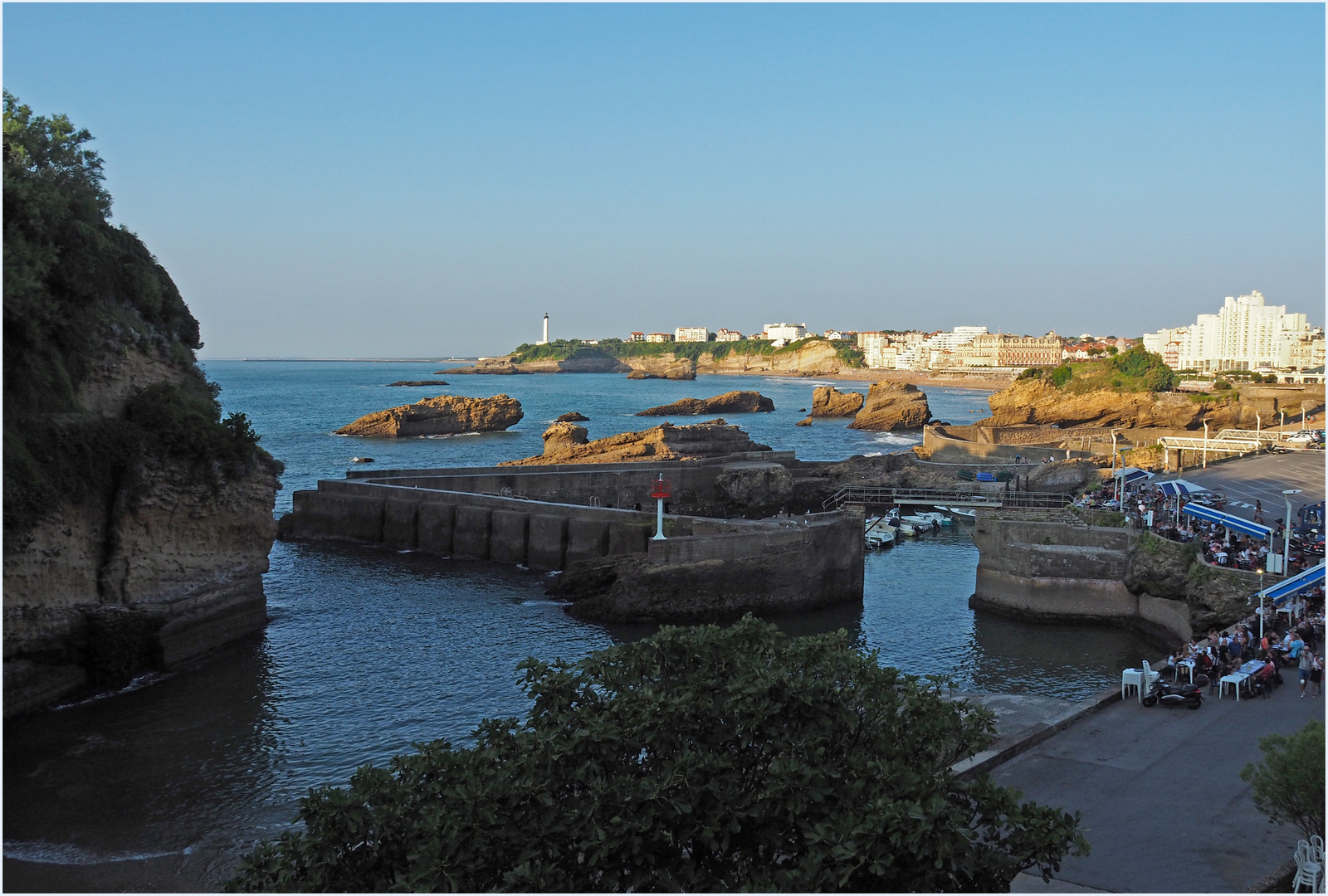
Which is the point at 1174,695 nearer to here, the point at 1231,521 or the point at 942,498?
the point at 1231,521

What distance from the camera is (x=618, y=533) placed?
110 feet

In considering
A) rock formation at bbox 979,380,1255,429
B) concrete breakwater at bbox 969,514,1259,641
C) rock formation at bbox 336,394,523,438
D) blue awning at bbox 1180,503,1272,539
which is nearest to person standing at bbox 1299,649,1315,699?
concrete breakwater at bbox 969,514,1259,641

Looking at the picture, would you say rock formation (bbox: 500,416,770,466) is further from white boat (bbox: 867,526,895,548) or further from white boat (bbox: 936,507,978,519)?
white boat (bbox: 936,507,978,519)

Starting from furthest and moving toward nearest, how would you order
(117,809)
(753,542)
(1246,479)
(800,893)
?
(1246,479) → (753,542) → (117,809) → (800,893)

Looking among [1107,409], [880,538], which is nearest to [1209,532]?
[880,538]

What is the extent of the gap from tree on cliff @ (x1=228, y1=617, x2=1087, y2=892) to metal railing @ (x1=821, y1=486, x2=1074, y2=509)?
34.9 metres

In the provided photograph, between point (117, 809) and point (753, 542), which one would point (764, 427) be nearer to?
point (753, 542)

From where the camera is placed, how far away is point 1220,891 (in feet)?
34.6

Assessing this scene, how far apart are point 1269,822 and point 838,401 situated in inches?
4542

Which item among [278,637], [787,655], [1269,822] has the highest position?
[787,655]

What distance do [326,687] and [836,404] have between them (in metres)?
108

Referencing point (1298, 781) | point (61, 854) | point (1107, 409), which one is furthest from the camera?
point (1107, 409)

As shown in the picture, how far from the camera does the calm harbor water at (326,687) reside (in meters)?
15.2

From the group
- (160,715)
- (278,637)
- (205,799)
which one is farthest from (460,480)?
(205,799)
